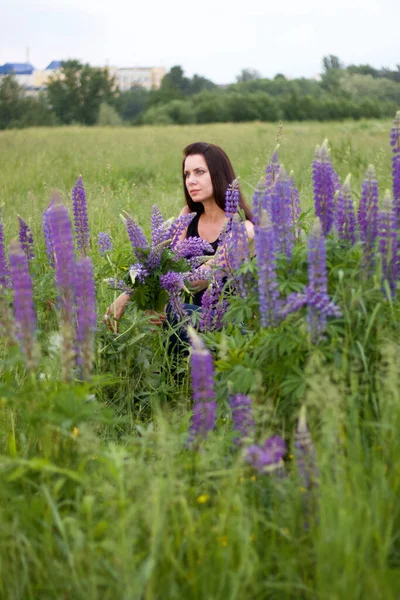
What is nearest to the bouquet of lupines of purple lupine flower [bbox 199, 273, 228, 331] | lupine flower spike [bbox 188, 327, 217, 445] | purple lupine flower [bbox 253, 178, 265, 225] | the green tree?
purple lupine flower [bbox 199, 273, 228, 331]

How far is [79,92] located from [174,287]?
54.2 m

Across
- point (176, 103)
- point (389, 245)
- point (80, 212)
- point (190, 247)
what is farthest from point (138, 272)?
point (176, 103)

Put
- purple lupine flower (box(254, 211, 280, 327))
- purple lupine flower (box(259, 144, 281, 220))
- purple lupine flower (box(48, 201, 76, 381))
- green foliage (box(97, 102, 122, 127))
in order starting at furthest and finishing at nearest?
green foliage (box(97, 102, 122, 127)), purple lupine flower (box(259, 144, 281, 220)), purple lupine flower (box(254, 211, 280, 327)), purple lupine flower (box(48, 201, 76, 381))

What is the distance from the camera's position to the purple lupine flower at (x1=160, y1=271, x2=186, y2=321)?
11.6 feet

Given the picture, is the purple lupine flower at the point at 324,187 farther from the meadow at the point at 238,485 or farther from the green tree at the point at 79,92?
the green tree at the point at 79,92

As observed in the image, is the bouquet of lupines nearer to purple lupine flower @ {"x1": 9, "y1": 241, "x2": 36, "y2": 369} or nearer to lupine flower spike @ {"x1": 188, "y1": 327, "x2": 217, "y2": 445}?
purple lupine flower @ {"x1": 9, "y1": 241, "x2": 36, "y2": 369}

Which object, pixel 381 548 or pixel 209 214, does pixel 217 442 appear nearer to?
pixel 381 548

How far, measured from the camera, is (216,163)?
4.75m

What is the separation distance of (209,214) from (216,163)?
0.40 meters

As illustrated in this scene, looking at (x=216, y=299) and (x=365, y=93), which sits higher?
(x=365, y=93)

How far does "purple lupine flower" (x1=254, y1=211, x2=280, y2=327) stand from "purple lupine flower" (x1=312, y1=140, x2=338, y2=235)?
369mm

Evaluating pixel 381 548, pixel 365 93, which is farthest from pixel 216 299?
pixel 365 93

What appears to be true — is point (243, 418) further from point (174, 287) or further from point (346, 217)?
point (174, 287)

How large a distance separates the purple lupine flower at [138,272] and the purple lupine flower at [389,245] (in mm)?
1313
